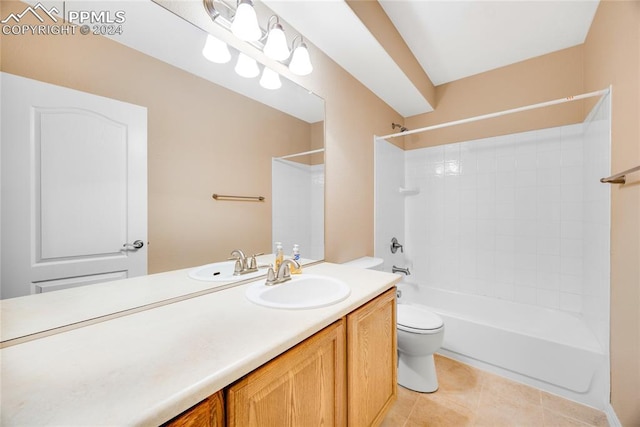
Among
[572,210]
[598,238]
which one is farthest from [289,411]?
[572,210]

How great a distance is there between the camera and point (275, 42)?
4.26 feet

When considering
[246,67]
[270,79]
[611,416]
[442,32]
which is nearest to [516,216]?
[611,416]

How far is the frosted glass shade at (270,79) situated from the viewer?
1.38 m

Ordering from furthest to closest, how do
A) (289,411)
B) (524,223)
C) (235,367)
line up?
(524,223) → (289,411) → (235,367)

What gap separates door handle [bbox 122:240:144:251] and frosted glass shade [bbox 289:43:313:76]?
1.23 m

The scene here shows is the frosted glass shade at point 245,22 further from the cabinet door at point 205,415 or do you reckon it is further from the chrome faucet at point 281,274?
the cabinet door at point 205,415

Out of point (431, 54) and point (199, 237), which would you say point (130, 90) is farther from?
point (431, 54)

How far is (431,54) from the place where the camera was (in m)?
2.21

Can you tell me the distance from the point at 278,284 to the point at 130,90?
0.96 m

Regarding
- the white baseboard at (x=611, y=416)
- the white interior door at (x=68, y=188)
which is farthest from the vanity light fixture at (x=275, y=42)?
the white baseboard at (x=611, y=416)

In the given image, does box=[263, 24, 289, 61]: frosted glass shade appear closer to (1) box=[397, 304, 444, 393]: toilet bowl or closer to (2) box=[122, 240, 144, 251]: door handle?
(2) box=[122, 240, 144, 251]: door handle

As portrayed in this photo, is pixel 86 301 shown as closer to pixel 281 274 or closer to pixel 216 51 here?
pixel 281 274

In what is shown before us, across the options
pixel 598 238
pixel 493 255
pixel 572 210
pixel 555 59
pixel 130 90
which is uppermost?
pixel 555 59

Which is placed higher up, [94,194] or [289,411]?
[94,194]
